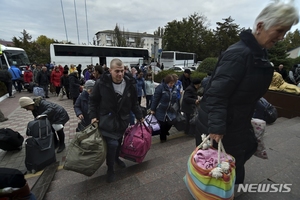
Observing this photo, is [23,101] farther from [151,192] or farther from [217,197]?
[217,197]

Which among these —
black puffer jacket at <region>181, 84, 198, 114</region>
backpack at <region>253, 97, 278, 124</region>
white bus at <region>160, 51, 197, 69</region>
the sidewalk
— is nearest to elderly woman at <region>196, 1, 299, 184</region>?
the sidewalk

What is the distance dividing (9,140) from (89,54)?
18.9m

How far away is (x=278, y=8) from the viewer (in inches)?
47.3

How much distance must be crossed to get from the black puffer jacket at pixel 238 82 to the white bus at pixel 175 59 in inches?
1076

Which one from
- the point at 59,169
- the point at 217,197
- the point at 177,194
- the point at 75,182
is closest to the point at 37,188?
the point at 75,182

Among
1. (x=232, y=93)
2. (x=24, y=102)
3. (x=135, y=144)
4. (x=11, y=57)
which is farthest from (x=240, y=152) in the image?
(x=11, y=57)

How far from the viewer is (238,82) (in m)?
1.33

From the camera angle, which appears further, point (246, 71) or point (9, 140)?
point (9, 140)

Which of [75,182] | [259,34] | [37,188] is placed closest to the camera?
[259,34]

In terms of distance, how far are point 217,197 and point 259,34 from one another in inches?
53.7

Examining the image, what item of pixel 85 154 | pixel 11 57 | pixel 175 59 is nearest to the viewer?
pixel 85 154

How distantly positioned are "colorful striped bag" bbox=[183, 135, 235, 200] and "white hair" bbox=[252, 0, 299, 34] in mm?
1003

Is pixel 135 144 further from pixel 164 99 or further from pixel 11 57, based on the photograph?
pixel 11 57

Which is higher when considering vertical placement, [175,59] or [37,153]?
[175,59]
